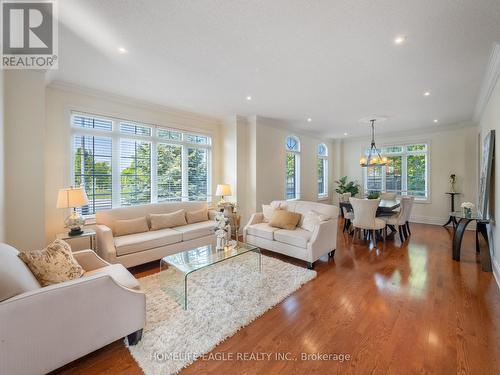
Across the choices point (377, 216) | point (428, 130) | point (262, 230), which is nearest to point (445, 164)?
point (428, 130)

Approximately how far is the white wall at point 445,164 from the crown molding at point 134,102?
5.80 metres

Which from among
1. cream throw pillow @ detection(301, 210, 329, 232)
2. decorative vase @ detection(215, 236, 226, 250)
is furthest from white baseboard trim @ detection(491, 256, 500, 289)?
decorative vase @ detection(215, 236, 226, 250)

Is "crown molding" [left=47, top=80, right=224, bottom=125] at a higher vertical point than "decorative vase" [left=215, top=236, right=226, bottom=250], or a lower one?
higher

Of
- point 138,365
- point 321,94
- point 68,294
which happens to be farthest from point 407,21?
point 138,365

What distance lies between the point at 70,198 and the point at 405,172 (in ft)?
27.4

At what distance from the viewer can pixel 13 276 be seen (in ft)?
4.76

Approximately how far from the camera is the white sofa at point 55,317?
1.33 metres

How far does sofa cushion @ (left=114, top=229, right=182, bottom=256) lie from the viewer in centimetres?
321

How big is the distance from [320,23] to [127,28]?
1865 mm

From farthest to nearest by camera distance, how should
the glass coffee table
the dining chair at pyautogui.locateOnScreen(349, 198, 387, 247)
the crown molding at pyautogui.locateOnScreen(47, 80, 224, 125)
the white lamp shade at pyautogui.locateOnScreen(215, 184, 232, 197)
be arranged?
the white lamp shade at pyautogui.locateOnScreen(215, 184, 232, 197) < the dining chair at pyautogui.locateOnScreen(349, 198, 387, 247) < the crown molding at pyautogui.locateOnScreen(47, 80, 224, 125) < the glass coffee table

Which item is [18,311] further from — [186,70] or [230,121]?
[230,121]

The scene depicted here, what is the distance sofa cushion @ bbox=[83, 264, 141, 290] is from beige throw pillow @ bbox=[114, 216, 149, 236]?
135cm

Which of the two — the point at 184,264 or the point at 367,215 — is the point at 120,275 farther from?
the point at 367,215

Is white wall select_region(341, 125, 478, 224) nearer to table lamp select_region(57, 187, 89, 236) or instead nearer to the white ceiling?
the white ceiling
